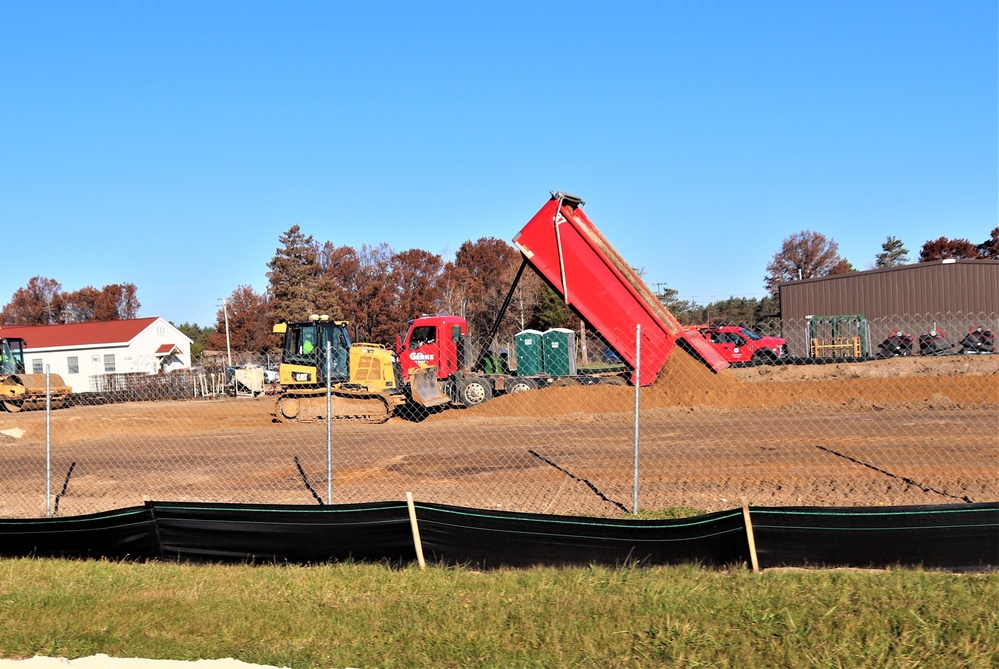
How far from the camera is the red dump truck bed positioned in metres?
17.6

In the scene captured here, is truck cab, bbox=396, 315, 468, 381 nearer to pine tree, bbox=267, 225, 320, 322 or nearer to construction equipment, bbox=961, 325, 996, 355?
construction equipment, bbox=961, 325, 996, 355

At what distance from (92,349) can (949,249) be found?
6298 centimetres

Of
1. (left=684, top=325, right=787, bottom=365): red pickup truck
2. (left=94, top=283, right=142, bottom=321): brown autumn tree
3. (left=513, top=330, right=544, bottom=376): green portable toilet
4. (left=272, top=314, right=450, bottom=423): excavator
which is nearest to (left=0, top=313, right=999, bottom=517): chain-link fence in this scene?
(left=272, top=314, right=450, bottom=423): excavator

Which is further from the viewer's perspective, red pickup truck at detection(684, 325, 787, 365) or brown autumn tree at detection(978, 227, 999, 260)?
brown autumn tree at detection(978, 227, 999, 260)

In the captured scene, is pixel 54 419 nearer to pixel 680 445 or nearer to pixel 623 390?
pixel 623 390

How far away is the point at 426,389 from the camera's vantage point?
20.5 metres

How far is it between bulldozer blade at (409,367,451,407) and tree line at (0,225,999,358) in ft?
95.1

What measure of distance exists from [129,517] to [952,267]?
3864 cm

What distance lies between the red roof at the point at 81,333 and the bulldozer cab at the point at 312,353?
109 ft

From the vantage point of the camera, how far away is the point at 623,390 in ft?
61.0

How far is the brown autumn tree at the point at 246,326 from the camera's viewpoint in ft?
215

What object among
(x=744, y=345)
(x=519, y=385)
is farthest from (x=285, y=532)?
(x=744, y=345)

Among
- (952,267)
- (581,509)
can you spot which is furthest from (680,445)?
(952,267)

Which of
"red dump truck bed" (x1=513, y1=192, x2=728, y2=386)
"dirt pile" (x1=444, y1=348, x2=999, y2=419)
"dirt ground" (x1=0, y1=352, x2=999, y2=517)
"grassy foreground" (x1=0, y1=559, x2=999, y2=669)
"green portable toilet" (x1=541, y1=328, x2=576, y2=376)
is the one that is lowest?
"grassy foreground" (x1=0, y1=559, x2=999, y2=669)
